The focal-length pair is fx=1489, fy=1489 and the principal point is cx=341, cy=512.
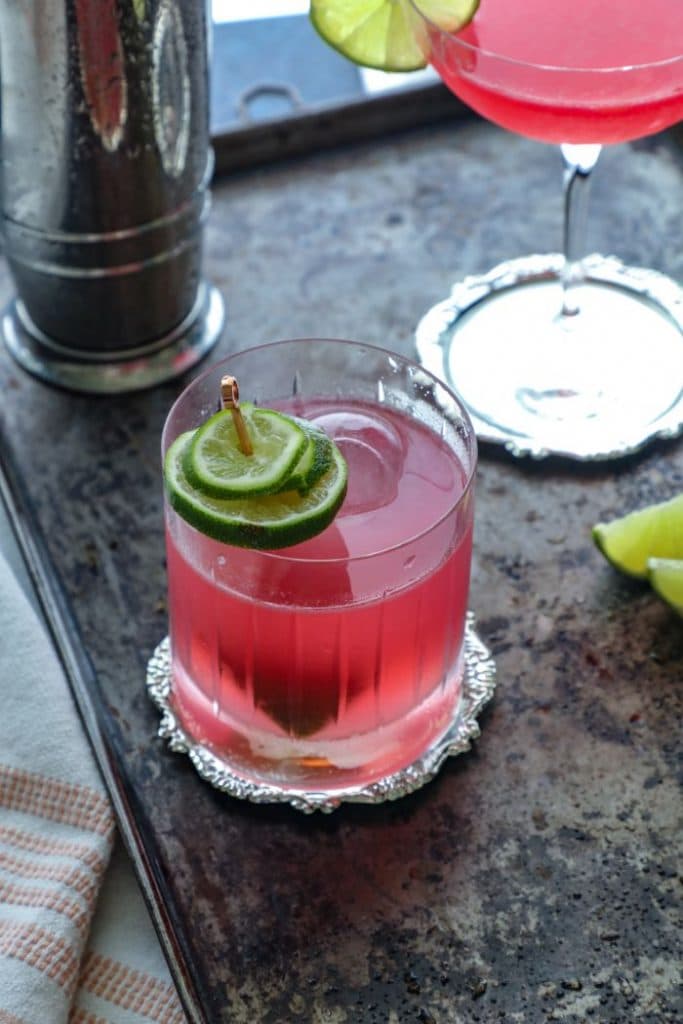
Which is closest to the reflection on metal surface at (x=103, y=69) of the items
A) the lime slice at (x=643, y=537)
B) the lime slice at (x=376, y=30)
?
the lime slice at (x=376, y=30)

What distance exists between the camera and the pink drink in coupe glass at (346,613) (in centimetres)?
108

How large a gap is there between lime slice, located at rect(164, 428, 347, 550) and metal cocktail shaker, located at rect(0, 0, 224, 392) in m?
0.52

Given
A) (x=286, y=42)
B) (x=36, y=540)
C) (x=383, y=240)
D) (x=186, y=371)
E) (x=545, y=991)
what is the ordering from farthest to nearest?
(x=286, y=42) < (x=383, y=240) < (x=186, y=371) < (x=36, y=540) < (x=545, y=991)

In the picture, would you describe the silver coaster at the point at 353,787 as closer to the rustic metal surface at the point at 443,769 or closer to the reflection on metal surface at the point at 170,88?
the rustic metal surface at the point at 443,769

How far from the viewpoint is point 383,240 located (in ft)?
5.73

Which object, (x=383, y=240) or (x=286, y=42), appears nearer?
(x=383, y=240)

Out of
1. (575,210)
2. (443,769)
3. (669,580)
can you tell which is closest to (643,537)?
(669,580)

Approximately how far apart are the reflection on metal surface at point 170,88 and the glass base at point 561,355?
0.34m

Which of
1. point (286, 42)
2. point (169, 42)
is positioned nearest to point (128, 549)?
point (169, 42)

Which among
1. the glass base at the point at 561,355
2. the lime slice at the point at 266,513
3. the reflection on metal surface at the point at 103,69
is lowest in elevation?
the glass base at the point at 561,355

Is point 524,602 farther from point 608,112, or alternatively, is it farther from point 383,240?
point 383,240

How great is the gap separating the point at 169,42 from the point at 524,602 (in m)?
0.61

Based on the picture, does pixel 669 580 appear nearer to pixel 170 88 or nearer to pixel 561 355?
pixel 561 355

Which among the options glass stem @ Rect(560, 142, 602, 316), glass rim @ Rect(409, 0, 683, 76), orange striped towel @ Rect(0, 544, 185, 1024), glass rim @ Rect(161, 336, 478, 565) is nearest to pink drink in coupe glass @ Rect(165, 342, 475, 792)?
glass rim @ Rect(161, 336, 478, 565)
